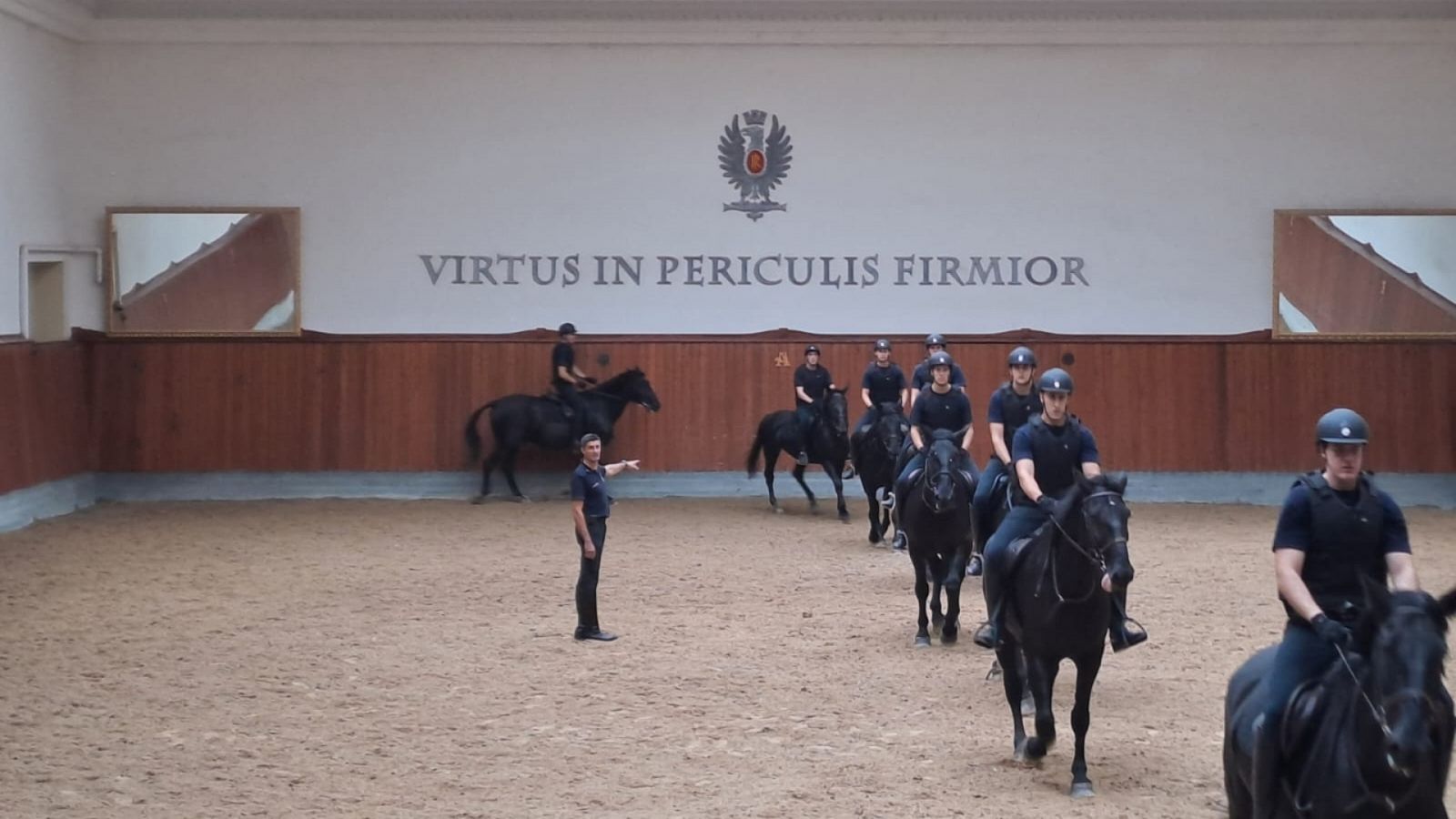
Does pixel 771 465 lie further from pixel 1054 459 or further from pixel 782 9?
pixel 1054 459

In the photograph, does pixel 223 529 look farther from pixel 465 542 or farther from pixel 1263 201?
pixel 1263 201

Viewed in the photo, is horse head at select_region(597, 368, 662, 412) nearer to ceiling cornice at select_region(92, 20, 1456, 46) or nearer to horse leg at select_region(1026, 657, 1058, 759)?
ceiling cornice at select_region(92, 20, 1456, 46)

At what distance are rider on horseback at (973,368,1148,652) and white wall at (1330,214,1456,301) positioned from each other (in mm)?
14510

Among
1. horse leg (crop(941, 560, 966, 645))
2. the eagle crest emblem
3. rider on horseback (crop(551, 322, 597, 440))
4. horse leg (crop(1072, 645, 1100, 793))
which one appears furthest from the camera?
the eagle crest emblem

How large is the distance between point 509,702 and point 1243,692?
538cm

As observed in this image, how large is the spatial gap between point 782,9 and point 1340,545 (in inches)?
684

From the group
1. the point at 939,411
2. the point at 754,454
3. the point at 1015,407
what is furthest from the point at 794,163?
the point at 1015,407

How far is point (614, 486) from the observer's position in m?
22.8

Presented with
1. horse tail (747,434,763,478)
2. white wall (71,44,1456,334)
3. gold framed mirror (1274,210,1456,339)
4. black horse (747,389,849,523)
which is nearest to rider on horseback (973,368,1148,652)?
black horse (747,389,849,523)

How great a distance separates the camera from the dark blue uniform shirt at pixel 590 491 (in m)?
12.5

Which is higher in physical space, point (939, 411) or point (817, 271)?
point (817, 271)

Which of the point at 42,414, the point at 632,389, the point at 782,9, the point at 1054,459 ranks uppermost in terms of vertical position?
the point at 782,9

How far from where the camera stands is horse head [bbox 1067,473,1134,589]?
7.75m

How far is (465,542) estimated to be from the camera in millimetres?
18422
